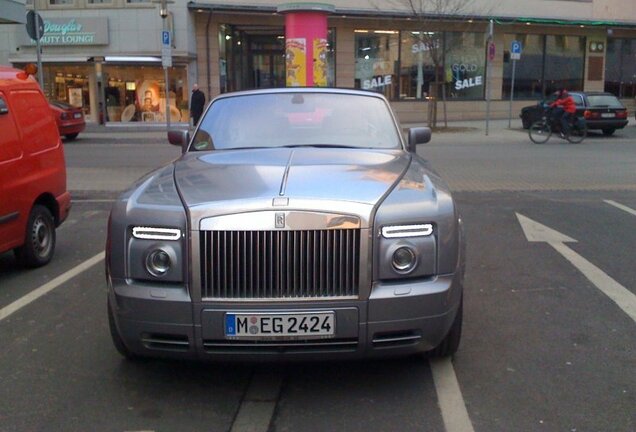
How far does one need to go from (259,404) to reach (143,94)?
25.6 meters

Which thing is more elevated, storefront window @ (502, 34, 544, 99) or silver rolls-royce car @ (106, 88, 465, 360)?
storefront window @ (502, 34, 544, 99)

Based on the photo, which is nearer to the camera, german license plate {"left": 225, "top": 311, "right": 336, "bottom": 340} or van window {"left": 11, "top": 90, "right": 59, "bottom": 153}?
german license plate {"left": 225, "top": 311, "right": 336, "bottom": 340}

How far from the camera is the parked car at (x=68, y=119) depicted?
73.2ft

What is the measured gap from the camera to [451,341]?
4238mm

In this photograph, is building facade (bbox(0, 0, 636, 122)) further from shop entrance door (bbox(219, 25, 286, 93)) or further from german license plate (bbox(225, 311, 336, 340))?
german license plate (bbox(225, 311, 336, 340))

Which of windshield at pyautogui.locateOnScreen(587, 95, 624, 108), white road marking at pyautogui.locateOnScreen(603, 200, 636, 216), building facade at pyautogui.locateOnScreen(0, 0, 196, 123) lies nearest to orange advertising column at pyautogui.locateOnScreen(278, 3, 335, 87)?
building facade at pyautogui.locateOnScreen(0, 0, 196, 123)

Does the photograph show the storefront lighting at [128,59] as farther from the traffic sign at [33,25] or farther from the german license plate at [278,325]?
the german license plate at [278,325]

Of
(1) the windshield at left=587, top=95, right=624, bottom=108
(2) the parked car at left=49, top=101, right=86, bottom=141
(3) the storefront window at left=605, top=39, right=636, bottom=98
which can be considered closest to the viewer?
(2) the parked car at left=49, top=101, right=86, bottom=141

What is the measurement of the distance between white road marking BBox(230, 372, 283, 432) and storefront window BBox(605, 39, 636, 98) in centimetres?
3588

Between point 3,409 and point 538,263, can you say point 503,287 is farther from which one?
point 3,409

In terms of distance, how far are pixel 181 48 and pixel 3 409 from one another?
2508cm

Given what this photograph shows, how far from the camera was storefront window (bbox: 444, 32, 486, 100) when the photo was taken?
3197 cm

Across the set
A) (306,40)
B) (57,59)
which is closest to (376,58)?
(306,40)

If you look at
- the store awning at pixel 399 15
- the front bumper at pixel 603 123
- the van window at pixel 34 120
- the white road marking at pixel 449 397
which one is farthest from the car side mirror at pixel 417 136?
the store awning at pixel 399 15
